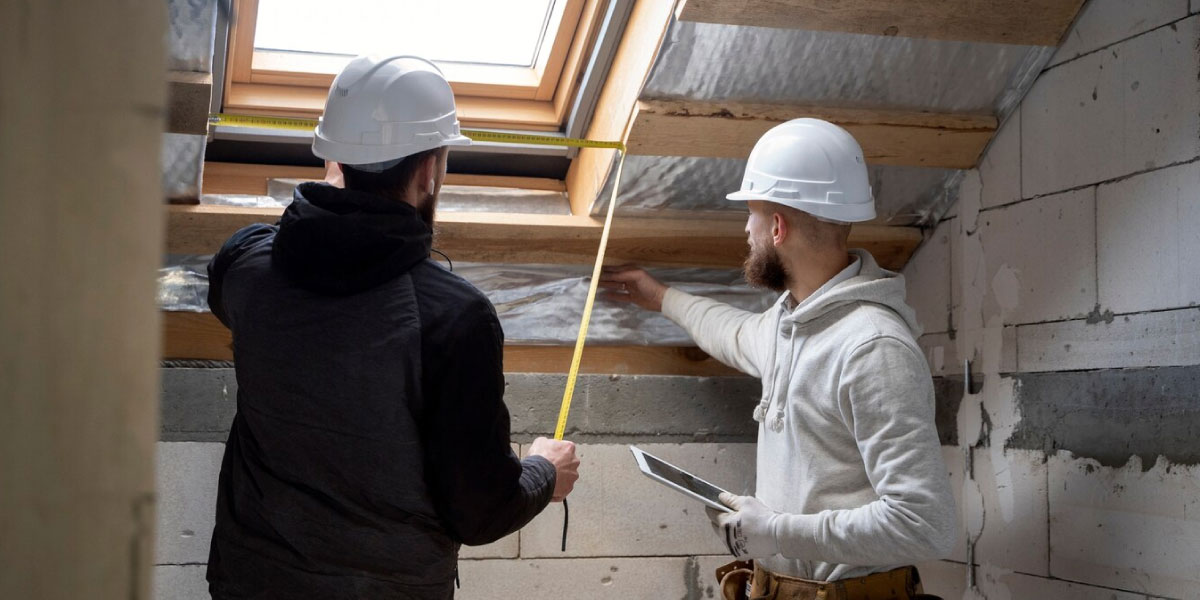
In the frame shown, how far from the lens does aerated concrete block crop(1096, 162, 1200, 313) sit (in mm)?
2029

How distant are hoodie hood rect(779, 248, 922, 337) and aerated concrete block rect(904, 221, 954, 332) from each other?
2.35 feet

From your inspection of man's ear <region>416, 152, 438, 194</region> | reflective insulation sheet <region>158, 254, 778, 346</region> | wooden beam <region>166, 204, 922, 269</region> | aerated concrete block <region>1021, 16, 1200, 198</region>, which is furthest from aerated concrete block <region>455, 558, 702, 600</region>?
aerated concrete block <region>1021, 16, 1200, 198</region>

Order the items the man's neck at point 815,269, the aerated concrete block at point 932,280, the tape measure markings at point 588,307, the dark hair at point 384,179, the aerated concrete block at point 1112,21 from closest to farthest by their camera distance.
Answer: the dark hair at point 384,179 < the aerated concrete block at point 1112,21 < the man's neck at point 815,269 < the tape measure markings at point 588,307 < the aerated concrete block at point 932,280

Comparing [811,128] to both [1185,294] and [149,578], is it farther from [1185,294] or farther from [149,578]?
[149,578]

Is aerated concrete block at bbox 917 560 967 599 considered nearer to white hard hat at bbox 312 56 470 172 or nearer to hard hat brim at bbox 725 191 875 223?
hard hat brim at bbox 725 191 875 223

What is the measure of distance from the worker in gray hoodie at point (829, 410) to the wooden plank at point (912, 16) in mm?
231

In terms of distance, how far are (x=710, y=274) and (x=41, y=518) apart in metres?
2.62

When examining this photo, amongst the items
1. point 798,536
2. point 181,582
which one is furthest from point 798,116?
point 181,582

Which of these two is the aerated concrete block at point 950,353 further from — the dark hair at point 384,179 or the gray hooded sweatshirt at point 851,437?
the dark hair at point 384,179

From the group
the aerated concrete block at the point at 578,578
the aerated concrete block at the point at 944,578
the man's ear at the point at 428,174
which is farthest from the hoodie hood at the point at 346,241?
the aerated concrete block at the point at 944,578

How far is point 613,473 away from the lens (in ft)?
9.20

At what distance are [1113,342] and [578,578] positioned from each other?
145 cm

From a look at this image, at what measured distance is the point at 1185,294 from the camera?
2.03 meters

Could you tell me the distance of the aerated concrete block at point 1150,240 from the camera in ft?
6.66
